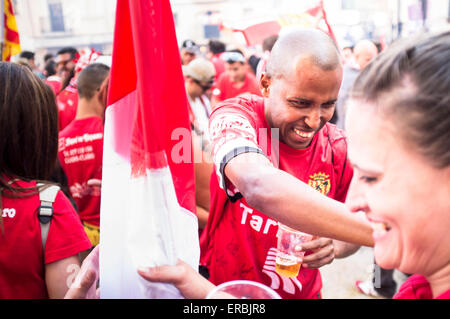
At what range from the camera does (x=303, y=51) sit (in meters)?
1.66

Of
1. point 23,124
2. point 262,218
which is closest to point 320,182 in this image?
point 262,218

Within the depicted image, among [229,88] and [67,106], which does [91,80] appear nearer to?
[67,106]

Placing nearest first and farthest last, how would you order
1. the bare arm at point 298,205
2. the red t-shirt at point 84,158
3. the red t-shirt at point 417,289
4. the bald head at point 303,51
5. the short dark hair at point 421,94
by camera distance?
1. the short dark hair at point 421,94
2. the red t-shirt at point 417,289
3. the bare arm at point 298,205
4. the bald head at point 303,51
5. the red t-shirt at point 84,158

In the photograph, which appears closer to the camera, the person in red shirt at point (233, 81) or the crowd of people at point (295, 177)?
the crowd of people at point (295, 177)

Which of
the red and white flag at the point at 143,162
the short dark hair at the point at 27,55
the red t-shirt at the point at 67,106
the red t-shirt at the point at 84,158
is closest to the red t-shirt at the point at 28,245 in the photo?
the red and white flag at the point at 143,162

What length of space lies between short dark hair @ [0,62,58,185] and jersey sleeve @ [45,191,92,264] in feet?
0.61

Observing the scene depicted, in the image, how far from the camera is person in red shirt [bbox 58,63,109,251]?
290 cm

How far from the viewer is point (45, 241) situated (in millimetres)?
1525

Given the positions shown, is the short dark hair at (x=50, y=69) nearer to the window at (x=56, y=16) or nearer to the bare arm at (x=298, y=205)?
the bare arm at (x=298, y=205)

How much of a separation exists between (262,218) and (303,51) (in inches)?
28.6

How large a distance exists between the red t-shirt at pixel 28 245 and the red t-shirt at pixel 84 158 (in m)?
1.33

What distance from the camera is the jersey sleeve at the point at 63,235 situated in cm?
153

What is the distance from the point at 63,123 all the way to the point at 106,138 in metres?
3.25

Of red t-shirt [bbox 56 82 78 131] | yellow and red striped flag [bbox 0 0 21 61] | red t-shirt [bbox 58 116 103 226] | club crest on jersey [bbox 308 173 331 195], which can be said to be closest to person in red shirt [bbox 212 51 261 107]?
red t-shirt [bbox 56 82 78 131]
